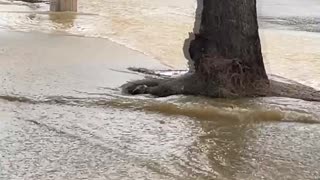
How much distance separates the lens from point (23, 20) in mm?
14336

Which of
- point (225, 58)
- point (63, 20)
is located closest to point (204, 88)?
point (225, 58)

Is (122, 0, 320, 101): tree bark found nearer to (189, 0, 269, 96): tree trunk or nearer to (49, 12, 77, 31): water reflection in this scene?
(189, 0, 269, 96): tree trunk

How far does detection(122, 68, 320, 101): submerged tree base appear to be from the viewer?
281 inches

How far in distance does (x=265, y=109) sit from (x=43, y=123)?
2219mm

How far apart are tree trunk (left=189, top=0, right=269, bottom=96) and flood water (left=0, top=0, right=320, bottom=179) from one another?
35cm

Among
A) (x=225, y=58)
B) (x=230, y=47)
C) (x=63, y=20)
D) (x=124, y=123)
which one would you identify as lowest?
(x=63, y=20)

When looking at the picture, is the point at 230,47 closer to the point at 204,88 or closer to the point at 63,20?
the point at 204,88

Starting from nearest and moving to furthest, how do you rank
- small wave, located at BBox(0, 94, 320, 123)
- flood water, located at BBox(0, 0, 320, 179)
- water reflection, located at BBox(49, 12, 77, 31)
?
flood water, located at BBox(0, 0, 320, 179), small wave, located at BBox(0, 94, 320, 123), water reflection, located at BBox(49, 12, 77, 31)

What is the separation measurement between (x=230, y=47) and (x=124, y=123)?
1971mm

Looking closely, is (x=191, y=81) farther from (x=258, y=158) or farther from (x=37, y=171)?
(x=37, y=171)

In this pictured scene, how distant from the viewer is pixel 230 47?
24.0 feet

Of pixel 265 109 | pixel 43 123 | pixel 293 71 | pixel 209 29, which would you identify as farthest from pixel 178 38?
pixel 43 123

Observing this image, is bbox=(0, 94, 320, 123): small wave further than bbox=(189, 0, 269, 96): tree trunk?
No

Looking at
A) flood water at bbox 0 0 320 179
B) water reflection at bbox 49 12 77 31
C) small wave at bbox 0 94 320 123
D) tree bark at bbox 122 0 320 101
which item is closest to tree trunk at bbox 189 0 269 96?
tree bark at bbox 122 0 320 101
